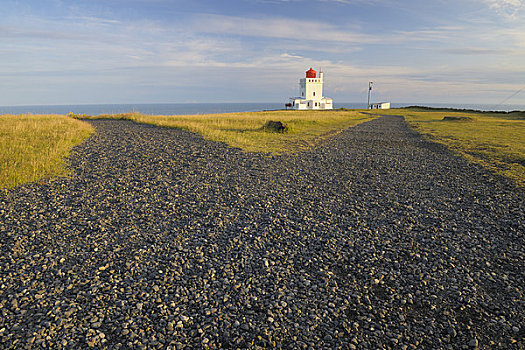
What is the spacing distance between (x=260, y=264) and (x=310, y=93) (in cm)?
11368

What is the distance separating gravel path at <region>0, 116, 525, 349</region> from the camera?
198 inches

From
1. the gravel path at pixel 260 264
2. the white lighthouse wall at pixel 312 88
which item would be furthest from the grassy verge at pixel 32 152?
the white lighthouse wall at pixel 312 88

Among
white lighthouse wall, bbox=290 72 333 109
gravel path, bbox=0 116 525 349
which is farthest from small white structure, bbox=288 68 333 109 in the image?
gravel path, bbox=0 116 525 349

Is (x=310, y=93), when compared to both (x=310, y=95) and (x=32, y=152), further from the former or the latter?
(x=32, y=152)

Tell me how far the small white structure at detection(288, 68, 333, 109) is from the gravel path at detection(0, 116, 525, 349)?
103m

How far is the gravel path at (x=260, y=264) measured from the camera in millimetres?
5027

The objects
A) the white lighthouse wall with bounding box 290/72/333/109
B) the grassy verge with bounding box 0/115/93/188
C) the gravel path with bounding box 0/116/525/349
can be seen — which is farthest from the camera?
the white lighthouse wall with bounding box 290/72/333/109

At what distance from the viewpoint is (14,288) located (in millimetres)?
5914

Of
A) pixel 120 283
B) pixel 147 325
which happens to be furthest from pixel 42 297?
pixel 147 325

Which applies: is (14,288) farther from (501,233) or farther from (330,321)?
(501,233)

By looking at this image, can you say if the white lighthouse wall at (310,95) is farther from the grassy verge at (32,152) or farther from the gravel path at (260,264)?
the gravel path at (260,264)

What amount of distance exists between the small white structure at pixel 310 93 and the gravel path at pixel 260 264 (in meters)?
103

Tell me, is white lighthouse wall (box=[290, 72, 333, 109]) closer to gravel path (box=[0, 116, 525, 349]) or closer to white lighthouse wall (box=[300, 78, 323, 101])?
white lighthouse wall (box=[300, 78, 323, 101])

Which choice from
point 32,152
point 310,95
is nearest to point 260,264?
point 32,152
